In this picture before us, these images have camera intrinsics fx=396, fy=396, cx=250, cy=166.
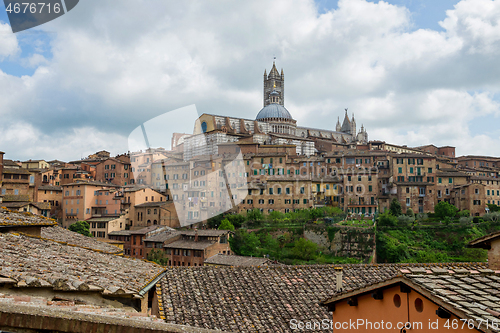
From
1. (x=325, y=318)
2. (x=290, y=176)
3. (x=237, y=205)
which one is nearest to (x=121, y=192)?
(x=237, y=205)

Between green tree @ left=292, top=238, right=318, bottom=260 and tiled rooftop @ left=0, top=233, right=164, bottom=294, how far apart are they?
3376 cm

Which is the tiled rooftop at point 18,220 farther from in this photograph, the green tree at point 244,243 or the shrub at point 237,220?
the shrub at point 237,220

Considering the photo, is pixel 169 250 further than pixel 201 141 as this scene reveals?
No

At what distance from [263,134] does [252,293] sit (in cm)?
6494

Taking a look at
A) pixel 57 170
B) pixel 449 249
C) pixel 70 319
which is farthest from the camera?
pixel 57 170

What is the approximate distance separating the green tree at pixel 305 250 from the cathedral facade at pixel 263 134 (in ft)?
86.6

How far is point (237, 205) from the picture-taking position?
2176 inches

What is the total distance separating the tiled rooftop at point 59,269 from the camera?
16.7 feet

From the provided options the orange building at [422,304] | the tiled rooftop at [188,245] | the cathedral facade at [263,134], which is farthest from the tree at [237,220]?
the orange building at [422,304]

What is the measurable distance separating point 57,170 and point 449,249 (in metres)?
55.9

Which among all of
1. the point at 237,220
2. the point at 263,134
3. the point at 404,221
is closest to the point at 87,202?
the point at 237,220

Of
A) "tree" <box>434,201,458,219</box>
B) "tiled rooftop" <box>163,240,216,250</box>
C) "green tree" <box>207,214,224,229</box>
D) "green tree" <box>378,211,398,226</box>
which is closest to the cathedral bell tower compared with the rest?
"green tree" <box>207,214,224,229</box>

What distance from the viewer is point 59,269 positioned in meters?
5.96

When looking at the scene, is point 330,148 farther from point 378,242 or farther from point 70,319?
point 70,319
